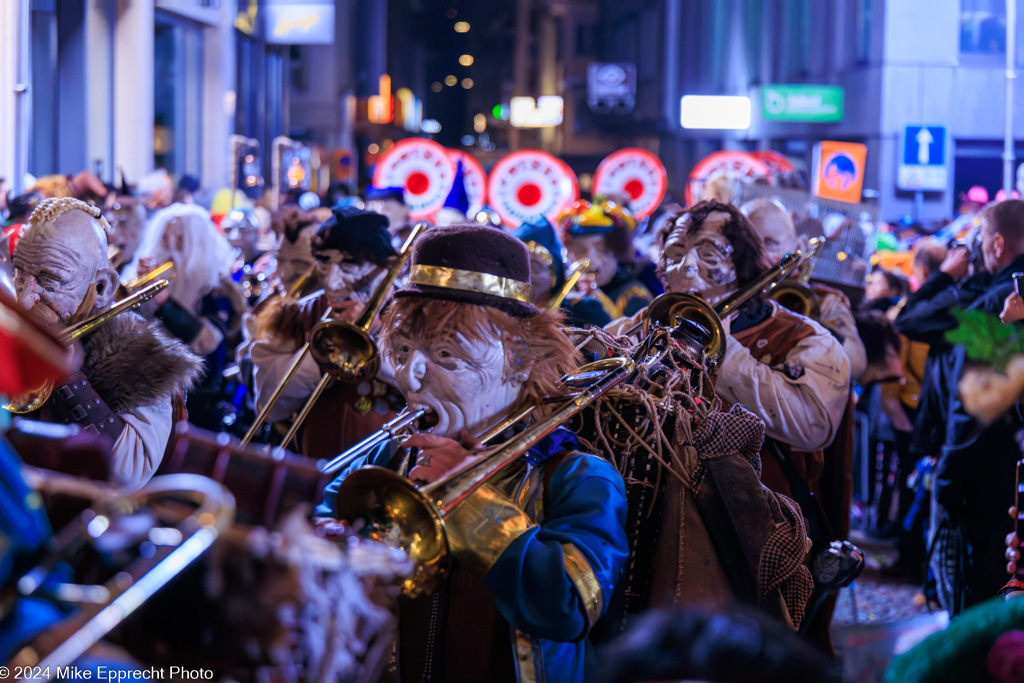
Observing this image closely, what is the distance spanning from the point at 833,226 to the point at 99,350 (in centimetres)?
442

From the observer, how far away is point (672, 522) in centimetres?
236

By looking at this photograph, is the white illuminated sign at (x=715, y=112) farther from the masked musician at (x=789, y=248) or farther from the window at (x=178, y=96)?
the masked musician at (x=789, y=248)

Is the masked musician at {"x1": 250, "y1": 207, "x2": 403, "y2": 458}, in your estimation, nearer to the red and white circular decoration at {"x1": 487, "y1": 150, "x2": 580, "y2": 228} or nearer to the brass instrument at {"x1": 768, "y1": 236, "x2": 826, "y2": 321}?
the brass instrument at {"x1": 768, "y1": 236, "x2": 826, "y2": 321}

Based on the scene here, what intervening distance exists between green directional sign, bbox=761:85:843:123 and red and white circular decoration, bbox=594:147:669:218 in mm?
13181

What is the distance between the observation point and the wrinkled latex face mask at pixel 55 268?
255cm

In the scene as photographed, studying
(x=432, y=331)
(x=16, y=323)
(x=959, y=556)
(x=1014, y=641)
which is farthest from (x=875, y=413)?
(x=16, y=323)

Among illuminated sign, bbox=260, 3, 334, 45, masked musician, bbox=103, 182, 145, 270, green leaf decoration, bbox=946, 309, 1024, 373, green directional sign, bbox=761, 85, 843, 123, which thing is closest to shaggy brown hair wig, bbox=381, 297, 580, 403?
green leaf decoration, bbox=946, 309, 1024, 373

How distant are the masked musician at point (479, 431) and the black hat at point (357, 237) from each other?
2045mm

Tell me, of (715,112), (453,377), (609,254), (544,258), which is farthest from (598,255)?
(715,112)

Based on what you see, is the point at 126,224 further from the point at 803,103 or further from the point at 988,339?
the point at 803,103

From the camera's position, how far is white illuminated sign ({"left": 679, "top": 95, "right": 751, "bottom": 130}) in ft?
89.4

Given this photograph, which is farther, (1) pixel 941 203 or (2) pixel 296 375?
(1) pixel 941 203

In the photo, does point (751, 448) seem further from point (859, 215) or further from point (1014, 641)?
point (859, 215)

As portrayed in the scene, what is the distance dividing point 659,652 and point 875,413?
6.15m
